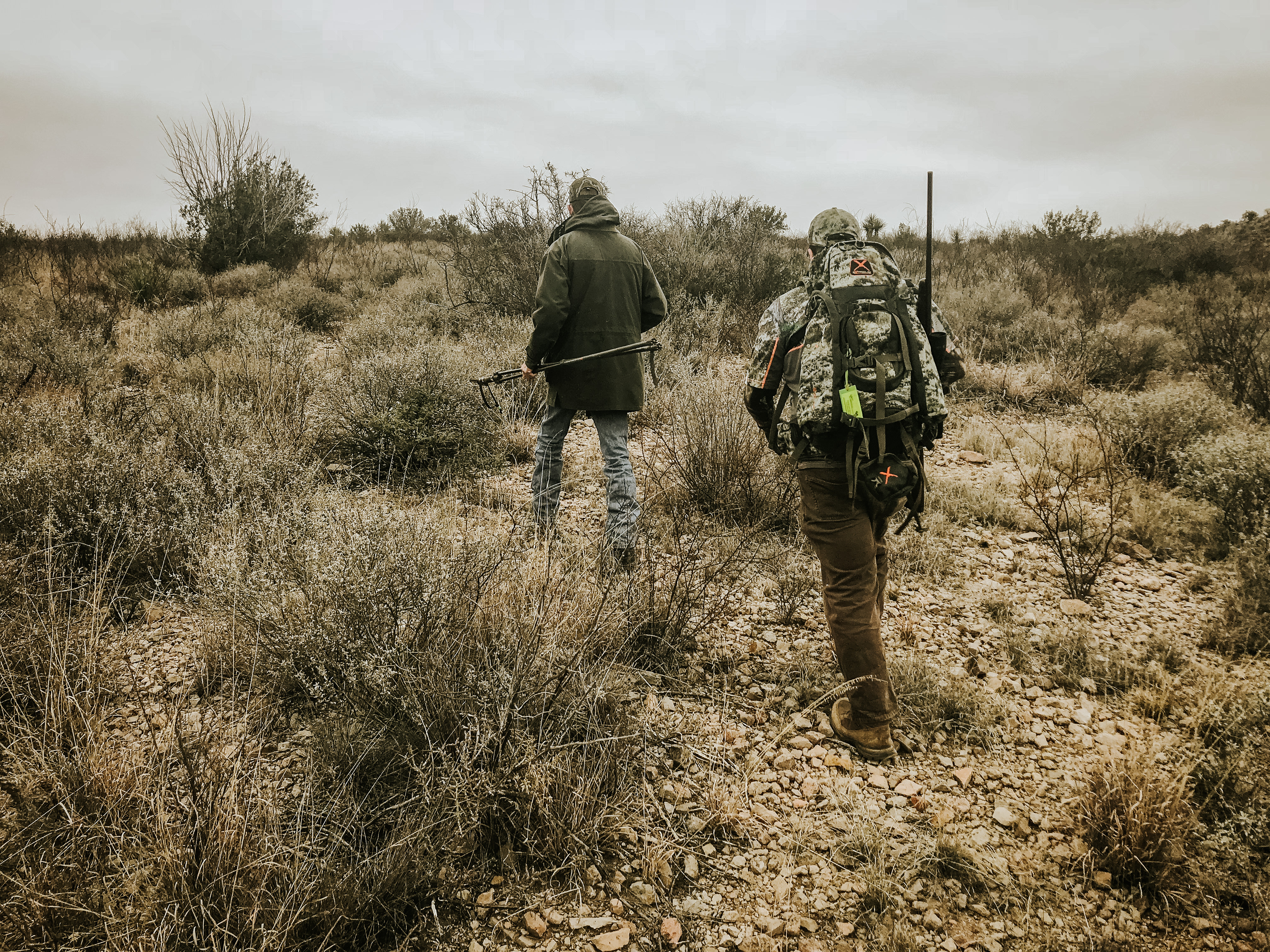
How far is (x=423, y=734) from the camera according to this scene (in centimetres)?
220

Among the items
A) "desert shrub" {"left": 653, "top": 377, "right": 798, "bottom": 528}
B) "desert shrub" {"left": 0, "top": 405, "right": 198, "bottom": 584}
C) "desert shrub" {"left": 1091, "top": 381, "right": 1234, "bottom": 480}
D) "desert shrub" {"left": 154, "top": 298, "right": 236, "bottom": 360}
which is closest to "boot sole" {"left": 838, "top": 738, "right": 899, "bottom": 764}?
"desert shrub" {"left": 653, "top": 377, "right": 798, "bottom": 528}

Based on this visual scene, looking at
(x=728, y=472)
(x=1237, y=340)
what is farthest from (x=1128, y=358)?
(x=728, y=472)

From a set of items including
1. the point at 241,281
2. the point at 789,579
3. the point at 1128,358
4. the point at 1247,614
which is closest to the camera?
the point at 1247,614

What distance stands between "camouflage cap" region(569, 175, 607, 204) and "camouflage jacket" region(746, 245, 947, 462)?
2.08 m

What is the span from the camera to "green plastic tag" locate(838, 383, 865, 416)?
7.39 ft

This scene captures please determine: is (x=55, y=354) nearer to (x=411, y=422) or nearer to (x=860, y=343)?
(x=411, y=422)

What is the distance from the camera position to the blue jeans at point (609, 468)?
394 centimetres

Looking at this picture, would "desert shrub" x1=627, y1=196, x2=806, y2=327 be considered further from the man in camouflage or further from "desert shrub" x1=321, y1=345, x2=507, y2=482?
the man in camouflage

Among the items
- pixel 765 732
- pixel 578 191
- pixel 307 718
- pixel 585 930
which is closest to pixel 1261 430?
pixel 765 732

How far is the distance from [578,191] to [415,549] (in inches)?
106

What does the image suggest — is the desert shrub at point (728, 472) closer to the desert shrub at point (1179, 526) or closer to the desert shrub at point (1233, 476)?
the desert shrub at point (1179, 526)

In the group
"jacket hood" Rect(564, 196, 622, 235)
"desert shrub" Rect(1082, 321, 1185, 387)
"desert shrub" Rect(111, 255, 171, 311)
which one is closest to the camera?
"jacket hood" Rect(564, 196, 622, 235)

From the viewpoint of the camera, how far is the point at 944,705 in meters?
2.85

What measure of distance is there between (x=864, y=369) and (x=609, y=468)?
203cm
